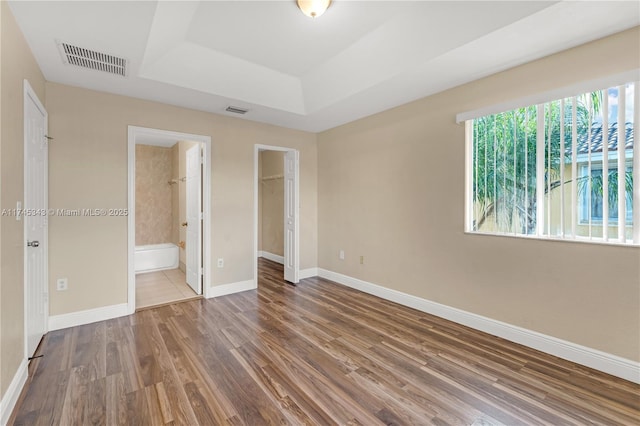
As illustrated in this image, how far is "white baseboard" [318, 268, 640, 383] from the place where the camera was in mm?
2125

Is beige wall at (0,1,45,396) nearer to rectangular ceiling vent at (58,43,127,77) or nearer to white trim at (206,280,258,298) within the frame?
rectangular ceiling vent at (58,43,127,77)

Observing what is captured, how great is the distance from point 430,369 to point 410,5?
115 inches

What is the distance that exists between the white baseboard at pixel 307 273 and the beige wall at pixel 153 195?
319 centimetres

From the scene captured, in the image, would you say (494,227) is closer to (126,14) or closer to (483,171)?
(483,171)

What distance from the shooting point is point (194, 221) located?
421 centimetres

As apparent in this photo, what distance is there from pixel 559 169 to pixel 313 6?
8.07ft

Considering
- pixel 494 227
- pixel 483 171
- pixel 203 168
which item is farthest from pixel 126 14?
pixel 494 227

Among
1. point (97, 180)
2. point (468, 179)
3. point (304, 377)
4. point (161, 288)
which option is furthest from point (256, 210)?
point (468, 179)

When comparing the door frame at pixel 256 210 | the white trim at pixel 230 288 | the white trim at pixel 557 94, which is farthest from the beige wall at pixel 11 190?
the white trim at pixel 557 94

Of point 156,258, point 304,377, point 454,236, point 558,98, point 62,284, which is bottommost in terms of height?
point 304,377

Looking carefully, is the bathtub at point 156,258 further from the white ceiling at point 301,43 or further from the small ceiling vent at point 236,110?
the small ceiling vent at point 236,110

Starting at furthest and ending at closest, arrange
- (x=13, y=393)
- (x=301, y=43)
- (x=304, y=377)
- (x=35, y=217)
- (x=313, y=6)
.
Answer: (x=301, y=43)
(x=35, y=217)
(x=313, y=6)
(x=304, y=377)
(x=13, y=393)

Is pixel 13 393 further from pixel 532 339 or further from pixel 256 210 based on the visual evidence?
pixel 532 339

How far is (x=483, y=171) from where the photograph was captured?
299cm
